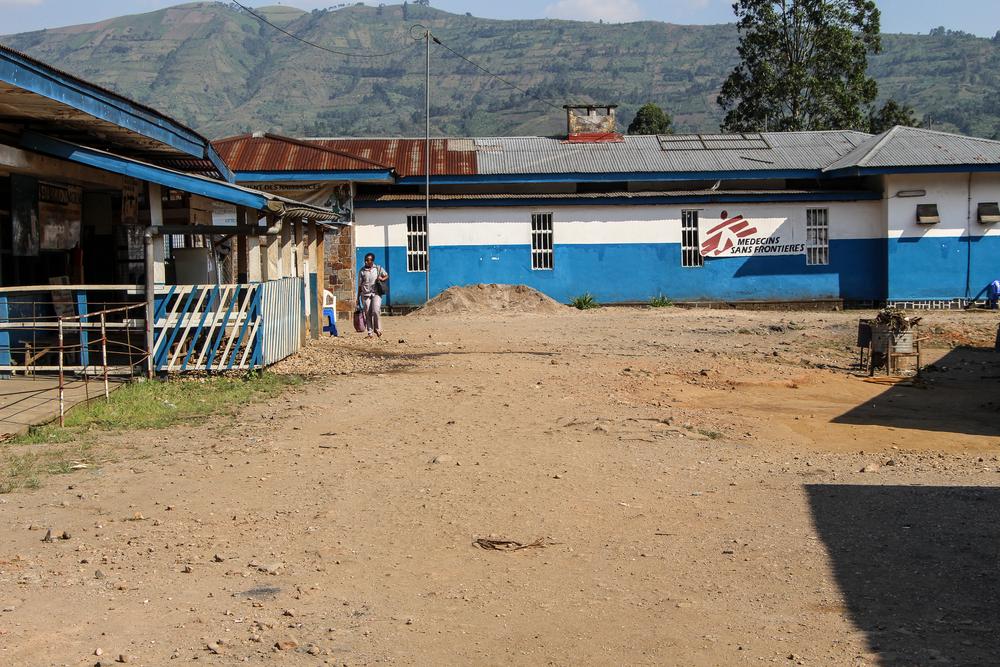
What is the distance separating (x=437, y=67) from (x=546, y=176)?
6947 inches

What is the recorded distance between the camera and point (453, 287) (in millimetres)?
27953

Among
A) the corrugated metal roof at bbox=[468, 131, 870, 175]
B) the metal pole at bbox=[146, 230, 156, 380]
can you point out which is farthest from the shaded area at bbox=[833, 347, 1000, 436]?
the corrugated metal roof at bbox=[468, 131, 870, 175]

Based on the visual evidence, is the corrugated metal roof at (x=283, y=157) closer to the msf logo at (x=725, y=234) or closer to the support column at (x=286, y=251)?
the msf logo at (x=725, y=234)

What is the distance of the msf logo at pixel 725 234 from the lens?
29.2 m

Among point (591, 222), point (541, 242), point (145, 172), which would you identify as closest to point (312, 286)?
point (145, 172)

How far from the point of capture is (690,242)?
29.4 meters

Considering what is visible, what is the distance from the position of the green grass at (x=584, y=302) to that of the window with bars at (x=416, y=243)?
393 cm

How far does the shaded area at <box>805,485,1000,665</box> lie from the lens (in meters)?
5.24

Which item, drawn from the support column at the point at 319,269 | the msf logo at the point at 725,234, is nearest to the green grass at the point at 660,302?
the msf logo at the point at 725,234

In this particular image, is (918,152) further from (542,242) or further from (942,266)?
(542,242)

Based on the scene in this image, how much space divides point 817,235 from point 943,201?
10.5 ft

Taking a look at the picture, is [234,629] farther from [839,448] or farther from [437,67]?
[437,67]

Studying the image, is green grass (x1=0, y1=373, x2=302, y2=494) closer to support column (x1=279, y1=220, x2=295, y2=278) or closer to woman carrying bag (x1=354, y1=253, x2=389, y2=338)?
support column (x1=279, y1=220, x2=295, y2=278)

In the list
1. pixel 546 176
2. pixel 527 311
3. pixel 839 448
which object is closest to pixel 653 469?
pixel 839 448
